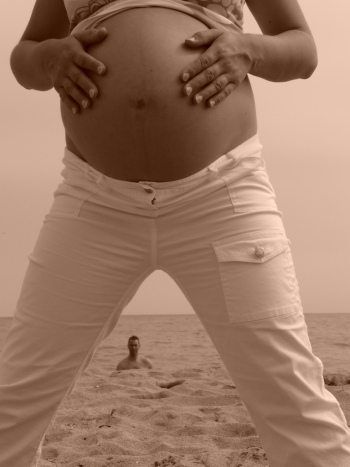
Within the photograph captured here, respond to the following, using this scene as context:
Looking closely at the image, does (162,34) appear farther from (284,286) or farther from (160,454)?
(160,454)

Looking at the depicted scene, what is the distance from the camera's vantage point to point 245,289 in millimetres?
1786

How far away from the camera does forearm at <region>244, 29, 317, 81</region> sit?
1895 mm

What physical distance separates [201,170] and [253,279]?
0.97ft

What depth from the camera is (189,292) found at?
1888 millimetres

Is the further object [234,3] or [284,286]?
[234,3]

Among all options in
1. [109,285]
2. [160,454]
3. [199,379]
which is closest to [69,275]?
[109,285]

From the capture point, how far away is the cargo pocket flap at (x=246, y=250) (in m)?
1.80

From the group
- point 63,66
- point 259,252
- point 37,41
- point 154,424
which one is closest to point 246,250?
point 259,252

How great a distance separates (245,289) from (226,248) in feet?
0.34

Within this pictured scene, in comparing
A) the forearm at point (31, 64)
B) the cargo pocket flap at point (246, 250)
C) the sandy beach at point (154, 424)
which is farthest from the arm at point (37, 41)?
the sandy beach at point (154, 424)

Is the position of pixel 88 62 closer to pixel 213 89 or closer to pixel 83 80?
pixel 83 80

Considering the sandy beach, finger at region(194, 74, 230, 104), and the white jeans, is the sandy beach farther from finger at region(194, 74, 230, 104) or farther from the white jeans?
finger at region(194, 74, 230, 104)

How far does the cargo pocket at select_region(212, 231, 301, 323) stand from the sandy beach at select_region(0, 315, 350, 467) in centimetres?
168

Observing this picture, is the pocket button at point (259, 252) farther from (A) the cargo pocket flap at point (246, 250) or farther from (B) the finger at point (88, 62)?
(B) the finger at point (88, 62)
